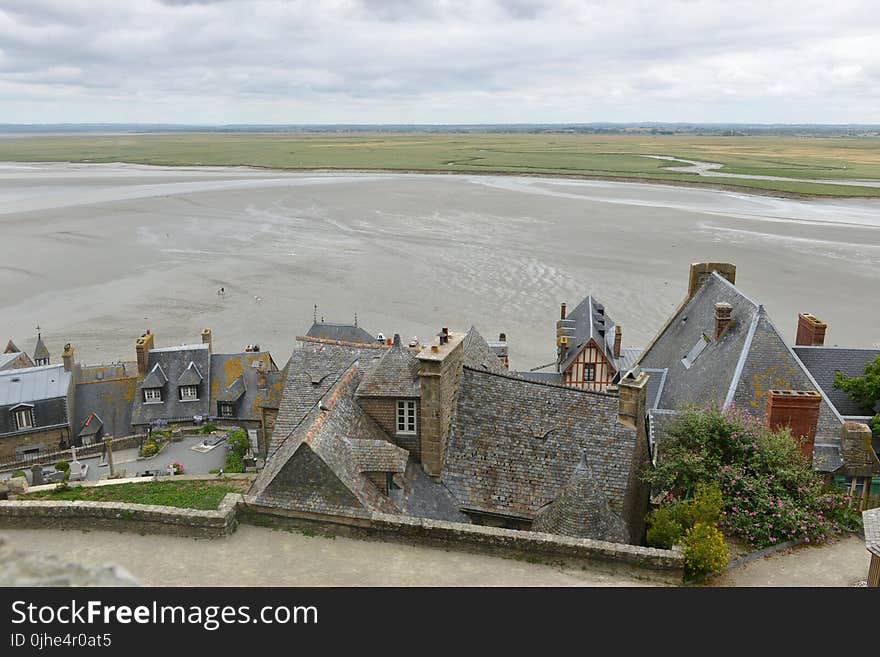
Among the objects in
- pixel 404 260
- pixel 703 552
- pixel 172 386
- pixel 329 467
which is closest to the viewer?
pixel 703 552

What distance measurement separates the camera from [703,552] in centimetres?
1329

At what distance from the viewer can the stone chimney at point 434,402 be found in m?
17.5

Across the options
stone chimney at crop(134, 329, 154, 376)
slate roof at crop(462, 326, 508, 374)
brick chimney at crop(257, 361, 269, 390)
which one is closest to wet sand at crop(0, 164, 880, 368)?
stone chimney at crop(134, 329, 154, 376)

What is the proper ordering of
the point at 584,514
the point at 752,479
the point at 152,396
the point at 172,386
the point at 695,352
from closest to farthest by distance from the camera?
the point at 584,514 → the point at 752,479 → the point at 695,352 → the point at 152,396 → the point at 172,386

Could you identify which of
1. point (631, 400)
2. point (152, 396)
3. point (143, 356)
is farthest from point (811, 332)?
point (143, 356)

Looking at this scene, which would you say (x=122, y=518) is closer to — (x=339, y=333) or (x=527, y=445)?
(x=527, y=445)

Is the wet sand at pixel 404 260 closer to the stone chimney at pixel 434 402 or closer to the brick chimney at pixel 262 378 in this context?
the brick chimney at pixel 262 378

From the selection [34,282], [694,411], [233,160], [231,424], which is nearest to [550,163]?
[233,160]

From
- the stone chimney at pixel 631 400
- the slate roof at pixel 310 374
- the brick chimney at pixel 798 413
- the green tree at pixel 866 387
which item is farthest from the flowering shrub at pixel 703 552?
the green tree at pixel 866 387

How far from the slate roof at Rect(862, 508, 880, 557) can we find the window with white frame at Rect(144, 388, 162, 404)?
31.5 meters

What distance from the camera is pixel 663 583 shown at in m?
13.4

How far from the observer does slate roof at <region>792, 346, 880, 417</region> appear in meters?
25.4

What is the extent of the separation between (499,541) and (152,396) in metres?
26.6

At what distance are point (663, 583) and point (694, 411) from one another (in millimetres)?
5892
